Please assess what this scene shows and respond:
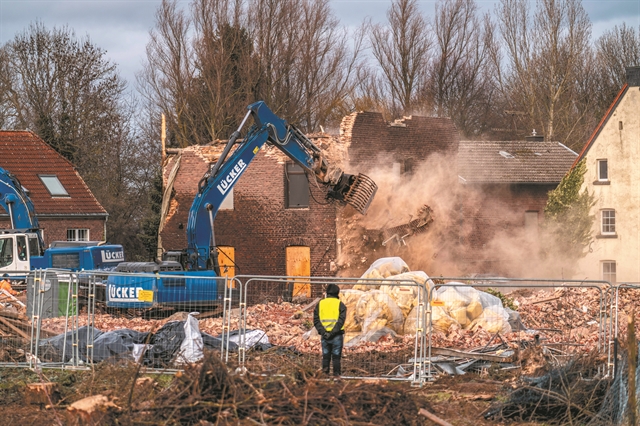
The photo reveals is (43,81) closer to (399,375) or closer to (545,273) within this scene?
(545,273)

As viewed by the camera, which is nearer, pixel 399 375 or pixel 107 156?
pixel 399 375

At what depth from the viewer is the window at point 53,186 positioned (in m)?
38.4

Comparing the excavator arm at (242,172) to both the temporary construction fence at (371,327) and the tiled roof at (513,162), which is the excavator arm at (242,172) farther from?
the tiled roof at (513,162)

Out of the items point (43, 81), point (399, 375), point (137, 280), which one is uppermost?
point (43, 81)

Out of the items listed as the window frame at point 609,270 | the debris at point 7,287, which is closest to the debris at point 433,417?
the debris at point 7,287

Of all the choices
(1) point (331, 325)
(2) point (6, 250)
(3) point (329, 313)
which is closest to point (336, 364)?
(1) point (331, 325)

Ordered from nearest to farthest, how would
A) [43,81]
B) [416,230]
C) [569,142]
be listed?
1. [416,230]
2. [43,81]
3. [569,142]

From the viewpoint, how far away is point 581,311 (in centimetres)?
2019

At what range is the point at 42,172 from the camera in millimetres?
A: 38875

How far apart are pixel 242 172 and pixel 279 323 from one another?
6.26m

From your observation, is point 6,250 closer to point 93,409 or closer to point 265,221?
point 265,221

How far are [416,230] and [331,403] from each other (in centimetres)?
2254

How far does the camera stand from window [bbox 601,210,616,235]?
3912 cm

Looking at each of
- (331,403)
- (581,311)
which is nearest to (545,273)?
(581,311)
